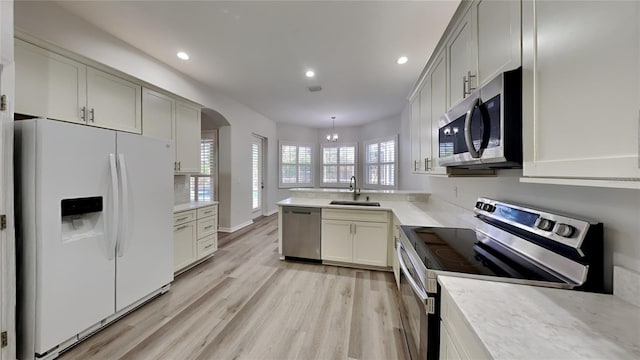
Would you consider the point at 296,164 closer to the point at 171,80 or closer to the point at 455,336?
the point at 171,80

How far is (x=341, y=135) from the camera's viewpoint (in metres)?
7.38

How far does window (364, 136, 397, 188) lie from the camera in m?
6.02

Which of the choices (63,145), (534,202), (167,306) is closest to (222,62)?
(63,145)

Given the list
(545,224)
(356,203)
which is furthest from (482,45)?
(356,203)

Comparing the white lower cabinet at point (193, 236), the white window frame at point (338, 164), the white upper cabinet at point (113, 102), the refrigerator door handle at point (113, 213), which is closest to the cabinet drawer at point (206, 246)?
the white lower cabinet at point (193, 236)

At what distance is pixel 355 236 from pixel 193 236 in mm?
2138

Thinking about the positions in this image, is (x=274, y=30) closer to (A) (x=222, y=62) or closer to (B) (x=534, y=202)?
(A) (x=222, y=62)

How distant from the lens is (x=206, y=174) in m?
5.04

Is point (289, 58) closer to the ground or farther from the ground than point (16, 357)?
farther from the ground

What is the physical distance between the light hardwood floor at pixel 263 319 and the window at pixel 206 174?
232 cm

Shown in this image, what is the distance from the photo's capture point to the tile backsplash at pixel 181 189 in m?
3.53

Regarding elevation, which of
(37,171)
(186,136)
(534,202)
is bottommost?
(534,202)

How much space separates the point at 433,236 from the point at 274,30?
250 centimetres

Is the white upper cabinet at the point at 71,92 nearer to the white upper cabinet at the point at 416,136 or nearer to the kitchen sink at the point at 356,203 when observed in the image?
the kitchen sink at the point at 356,203
